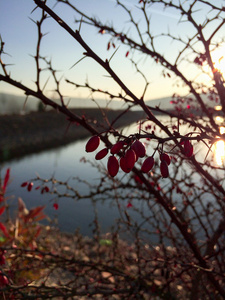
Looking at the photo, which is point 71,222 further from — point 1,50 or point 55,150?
point 55,150

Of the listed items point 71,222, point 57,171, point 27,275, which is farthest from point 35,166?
point 27,275

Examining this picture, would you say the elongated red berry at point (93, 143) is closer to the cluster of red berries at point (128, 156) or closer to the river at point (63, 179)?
the cluster of red berries at point (128, 156)

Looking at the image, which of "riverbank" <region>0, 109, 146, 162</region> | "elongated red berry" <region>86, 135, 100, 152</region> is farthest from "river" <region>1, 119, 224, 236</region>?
"elongated red berry" <region>86, 135, 100, 152</region>

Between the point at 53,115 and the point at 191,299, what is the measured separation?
62.7 feet

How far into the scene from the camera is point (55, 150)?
12367 millimetres

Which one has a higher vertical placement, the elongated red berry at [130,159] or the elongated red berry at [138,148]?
the elongated red berry at [138,148]

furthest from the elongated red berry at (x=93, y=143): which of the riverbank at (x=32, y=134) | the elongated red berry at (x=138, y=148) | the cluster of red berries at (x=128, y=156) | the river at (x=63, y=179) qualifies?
the riverbank at (x=32, y=134)

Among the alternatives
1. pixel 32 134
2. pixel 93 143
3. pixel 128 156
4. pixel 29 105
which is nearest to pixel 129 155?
pixel 128 156

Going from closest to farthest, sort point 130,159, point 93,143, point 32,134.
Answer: point 130,159 < point 93,143 < point 32,134

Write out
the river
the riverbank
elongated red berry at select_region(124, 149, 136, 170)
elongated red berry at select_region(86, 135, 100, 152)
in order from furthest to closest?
the riverbank, the river, elongated red berry at select_region(86, 135, 100, 152), elongated red berry at select_region(124, 149, 136, 170)

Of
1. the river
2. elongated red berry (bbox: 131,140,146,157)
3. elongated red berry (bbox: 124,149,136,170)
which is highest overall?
elongated red berry (bbox: 131,140,146,157)

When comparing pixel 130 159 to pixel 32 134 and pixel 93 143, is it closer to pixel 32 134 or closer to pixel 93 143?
pixel 93 143

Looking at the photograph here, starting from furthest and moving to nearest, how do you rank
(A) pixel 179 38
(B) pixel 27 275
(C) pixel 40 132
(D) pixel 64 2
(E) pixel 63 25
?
1. (C) pixel 40 132
2. (B) pixel 27 275
3. (A) pixel 179 38
4. (D) pixel 64 2
5. (E) pixel 63 25

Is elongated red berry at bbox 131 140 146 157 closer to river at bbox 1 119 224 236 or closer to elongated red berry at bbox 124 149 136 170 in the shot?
elongated red berry at bbox 124 149 136 170
